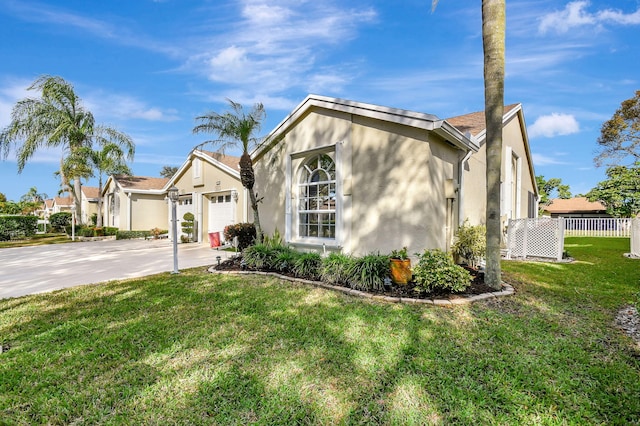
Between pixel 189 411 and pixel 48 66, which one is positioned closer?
pixel 189 411

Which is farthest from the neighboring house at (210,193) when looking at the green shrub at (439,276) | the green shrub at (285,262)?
the green shrub at (439,276)

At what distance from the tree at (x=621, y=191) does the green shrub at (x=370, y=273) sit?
33851 millimetres

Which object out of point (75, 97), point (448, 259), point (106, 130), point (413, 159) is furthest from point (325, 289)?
point (75, 97)

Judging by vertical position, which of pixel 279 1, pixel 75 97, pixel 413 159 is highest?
pixel 75 97

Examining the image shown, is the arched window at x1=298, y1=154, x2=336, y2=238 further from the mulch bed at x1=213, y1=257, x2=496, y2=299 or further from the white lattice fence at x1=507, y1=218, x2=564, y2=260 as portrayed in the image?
the white lattice fence at x1=507, y1=218, x2=564, y2=260

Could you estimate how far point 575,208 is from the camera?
3941cm

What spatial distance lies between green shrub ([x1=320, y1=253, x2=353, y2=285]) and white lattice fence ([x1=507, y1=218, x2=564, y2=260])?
8.13 meters

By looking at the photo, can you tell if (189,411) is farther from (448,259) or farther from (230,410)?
(448,259)

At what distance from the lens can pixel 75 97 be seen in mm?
21188

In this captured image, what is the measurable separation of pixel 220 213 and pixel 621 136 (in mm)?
33357

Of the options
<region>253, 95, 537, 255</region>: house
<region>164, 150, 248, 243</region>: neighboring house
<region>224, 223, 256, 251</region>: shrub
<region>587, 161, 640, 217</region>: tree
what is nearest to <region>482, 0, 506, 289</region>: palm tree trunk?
<region>253, 95, 537, 255</region>: house

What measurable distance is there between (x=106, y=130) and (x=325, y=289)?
78.0 ft

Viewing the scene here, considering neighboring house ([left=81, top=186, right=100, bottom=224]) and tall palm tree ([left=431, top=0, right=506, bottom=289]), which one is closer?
tall palm tree ([left=431, top=0, right=506, bottom=289])

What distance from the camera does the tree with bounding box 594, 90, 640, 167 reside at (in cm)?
2396
